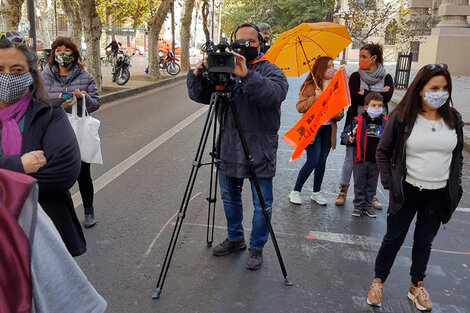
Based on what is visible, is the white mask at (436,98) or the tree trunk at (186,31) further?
the tree trunk at (186,31)

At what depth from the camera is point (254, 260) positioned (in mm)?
3789

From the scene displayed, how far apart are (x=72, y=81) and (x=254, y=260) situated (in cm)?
238

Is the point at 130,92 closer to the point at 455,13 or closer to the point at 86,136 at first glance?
the point at 86,136

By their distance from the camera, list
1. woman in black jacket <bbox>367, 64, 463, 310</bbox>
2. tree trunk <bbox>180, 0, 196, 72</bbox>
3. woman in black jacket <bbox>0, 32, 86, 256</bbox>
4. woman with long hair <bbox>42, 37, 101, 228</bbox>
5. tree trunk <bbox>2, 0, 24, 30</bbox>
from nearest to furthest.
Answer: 1. woman in black jacket <bbox>0, 32, 86, 256</bbox>
2. woman in black jacket <bbox>367, 64, 463, 310</bbox>
3. woman with long hair <bbox>42, 37, 101, 228</bbox>
4. tree trunk <bbox>2, 0, 24, 30</bbox>
5. tree trunk <bbox>180, 0, 196, 72</bbox>

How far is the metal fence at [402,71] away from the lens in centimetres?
1736

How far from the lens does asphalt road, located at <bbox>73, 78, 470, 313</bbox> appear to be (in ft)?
10.9

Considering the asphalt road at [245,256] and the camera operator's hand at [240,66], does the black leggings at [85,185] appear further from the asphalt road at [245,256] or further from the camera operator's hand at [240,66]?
the camera operator's hand at [240,66]

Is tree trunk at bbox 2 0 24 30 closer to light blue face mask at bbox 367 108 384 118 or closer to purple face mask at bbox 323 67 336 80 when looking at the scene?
purple face mask at bbox 323 67 336 80

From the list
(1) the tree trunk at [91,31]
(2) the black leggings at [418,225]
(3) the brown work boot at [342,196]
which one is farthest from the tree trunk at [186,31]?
(2) the black leggings at [418,225]

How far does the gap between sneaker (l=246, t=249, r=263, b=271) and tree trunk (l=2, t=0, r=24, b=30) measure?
11.3 meters

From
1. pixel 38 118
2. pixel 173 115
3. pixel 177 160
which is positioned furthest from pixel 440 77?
pixel 173 115

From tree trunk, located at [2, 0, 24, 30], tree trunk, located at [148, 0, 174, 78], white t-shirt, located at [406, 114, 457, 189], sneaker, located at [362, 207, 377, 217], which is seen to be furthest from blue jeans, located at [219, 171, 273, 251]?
tree trunk, located at [148, 0, 174, 78]

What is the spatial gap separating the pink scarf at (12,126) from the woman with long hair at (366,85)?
146 inches

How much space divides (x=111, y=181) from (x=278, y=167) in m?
2.43
